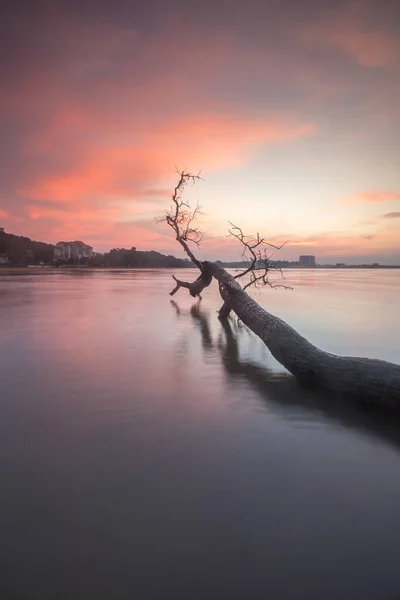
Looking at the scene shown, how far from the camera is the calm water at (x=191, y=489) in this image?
1.99 meters

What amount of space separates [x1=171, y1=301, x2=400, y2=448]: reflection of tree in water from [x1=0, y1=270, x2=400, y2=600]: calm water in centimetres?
3

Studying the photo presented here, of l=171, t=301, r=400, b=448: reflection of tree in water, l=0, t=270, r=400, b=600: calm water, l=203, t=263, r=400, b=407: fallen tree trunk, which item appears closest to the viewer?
l=0, t=270, r=400, b=600: calm water

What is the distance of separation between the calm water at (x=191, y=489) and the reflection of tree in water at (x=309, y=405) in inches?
1.0

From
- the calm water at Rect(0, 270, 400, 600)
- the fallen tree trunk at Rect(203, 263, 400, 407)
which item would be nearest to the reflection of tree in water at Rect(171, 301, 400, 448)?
the calm water at Rect(0, 270, 400, 600)

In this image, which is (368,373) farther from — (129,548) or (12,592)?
(12,592)

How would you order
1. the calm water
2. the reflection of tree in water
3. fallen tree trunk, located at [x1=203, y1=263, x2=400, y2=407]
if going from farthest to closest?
fallen tree trunk, located at [x1=203, y1=263, x2=400, y2=407], the reflection of tree in water, the calm water

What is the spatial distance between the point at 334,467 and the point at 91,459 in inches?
81.1

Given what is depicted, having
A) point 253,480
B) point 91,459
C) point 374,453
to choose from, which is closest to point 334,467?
point 374,453

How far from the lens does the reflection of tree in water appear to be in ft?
12.8

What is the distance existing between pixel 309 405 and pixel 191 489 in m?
2.30

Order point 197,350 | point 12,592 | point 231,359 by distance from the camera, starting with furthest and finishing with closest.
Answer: point 197,350 → point 231,359 → point 12,592

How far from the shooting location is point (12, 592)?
1877 millimetres

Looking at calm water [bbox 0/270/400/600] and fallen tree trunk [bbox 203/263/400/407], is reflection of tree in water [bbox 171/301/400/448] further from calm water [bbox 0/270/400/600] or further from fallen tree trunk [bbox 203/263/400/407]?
fallen tree trunk [bbox 203/263/400/407]

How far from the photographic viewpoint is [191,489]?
2748 millimetres
